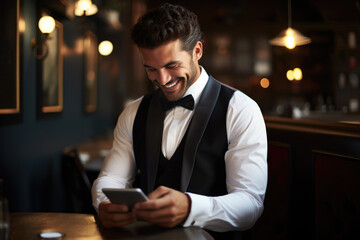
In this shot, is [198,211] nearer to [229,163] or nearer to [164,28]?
[229,163]

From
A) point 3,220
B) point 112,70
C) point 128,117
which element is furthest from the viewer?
point 112,70

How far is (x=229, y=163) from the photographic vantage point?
180cm

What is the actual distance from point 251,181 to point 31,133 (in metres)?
2.44

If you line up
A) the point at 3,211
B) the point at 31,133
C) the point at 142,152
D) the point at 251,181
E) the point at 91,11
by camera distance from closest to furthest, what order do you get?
the point at 3,211 < the point at 251,181 < the point at 142,152 < the point at 31,133 < the point at 91,11

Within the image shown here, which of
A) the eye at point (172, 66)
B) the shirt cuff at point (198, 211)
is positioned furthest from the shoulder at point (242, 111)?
the shirt cuff at point (198, 211)

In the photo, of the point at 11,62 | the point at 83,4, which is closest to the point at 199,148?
the point at 11,62

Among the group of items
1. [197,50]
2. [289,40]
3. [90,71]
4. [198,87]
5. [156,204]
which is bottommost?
[156,204]

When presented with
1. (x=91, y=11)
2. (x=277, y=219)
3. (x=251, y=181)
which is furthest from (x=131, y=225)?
(x=91, y=11)

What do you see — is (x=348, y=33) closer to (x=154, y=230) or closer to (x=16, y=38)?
(x=16, y=38)

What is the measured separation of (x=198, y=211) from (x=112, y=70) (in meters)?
6.32

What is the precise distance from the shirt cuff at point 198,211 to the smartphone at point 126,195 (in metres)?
0.19

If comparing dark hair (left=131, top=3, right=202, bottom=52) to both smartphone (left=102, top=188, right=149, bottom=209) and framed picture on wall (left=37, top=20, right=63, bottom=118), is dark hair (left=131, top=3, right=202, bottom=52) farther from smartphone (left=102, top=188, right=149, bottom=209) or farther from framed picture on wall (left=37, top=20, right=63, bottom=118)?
framed picture on wall (left=37, top=20, right=63, bottom=118)

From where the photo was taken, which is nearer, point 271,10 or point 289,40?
point 289,40

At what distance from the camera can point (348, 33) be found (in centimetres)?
936
